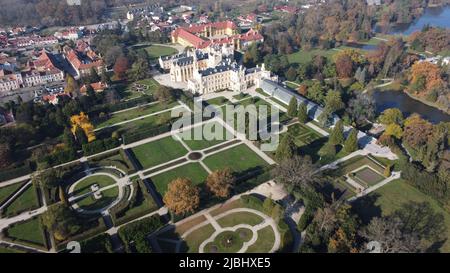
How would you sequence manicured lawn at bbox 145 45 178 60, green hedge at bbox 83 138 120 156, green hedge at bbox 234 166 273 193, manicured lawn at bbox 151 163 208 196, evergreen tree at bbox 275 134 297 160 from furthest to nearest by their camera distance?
1. manicured lawn at bbox 145 45 178 60
2. green hedge at bbox 83 138 120 156
3. evergreen tree at bbox 275 134 297 160
4. manicured lawn at bbox 151 163 208 196
5. green hedge at bbox 234 166 273 193

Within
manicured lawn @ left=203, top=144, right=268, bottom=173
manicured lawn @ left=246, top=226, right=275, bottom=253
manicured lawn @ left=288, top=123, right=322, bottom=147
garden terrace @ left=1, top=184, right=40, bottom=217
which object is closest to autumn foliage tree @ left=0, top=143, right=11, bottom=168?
garden terrace @ left=1, top=184, right=40, bottom=217

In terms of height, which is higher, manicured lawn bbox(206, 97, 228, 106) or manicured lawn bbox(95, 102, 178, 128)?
manicured lawn bbox(206, 97, 228, 106)

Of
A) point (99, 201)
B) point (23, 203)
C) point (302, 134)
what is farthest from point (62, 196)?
point (302, 134)

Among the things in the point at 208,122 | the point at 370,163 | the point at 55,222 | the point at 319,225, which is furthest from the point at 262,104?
the point at 55,222

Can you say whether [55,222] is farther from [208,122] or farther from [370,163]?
[370,163]

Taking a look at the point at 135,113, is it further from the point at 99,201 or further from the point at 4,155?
the point at 99,201

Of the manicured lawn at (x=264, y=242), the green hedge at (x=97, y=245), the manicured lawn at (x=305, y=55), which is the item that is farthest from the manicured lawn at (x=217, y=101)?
the green hedge at (x=97, y=245)

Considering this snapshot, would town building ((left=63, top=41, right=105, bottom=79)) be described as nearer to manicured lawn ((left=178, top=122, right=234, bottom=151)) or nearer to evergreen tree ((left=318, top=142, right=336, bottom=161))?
manicured lawn ((left=178, top=122, right=234, bottom=151))

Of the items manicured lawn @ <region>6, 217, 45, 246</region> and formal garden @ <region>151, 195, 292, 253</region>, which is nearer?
formal garden @ <region>151, 195, 292, 253</region>
